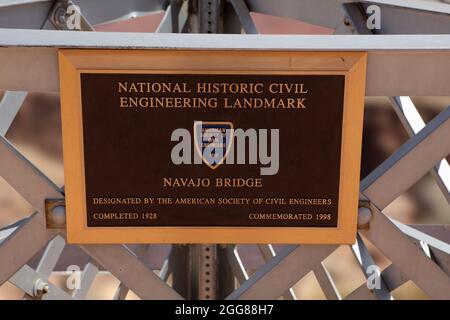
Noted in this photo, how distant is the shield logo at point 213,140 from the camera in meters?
2.15

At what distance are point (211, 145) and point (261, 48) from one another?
1.37 feet

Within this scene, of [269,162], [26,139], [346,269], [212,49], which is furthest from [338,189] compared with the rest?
[346,269]

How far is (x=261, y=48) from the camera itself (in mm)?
2037

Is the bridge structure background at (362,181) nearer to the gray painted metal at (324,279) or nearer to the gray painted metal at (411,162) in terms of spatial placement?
the gray painted metal at (411,162)

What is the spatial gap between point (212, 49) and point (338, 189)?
2.43ft

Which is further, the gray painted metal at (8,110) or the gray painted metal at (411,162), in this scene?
the gray painted metal at (8,110)

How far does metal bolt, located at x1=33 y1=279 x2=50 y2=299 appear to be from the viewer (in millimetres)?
4637

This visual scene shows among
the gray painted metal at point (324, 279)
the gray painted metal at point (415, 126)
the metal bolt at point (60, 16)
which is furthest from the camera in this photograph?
the gray painted metal at point (324, 279)

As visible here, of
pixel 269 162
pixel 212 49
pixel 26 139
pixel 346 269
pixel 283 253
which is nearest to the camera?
pixel 212 49

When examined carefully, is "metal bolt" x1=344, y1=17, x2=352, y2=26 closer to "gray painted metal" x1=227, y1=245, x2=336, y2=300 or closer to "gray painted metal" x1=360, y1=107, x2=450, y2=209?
"gray painted metal" x1=360, y1=107, x2=450, y2=209

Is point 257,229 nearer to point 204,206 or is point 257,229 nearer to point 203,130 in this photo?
point 204,206

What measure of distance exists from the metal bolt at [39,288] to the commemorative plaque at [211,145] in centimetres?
264

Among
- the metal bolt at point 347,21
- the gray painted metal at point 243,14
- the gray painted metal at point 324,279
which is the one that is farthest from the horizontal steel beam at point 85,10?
the gray painted metal at point 324,279

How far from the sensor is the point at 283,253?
252 centimetres
